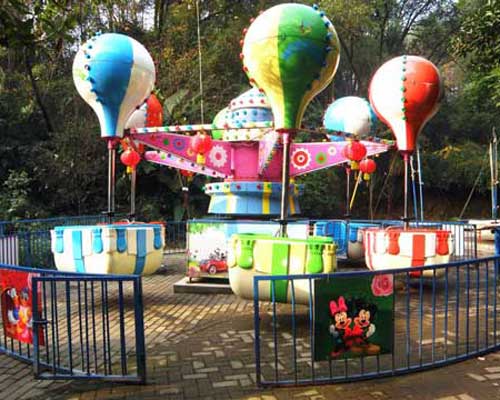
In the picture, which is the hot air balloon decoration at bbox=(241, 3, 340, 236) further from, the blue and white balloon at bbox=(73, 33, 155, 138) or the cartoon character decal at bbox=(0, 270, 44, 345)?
the cartoon character decal at bbox=(0, 270, 44, 345)

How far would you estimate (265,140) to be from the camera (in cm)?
855

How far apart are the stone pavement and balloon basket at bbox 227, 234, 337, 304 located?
1.96ft

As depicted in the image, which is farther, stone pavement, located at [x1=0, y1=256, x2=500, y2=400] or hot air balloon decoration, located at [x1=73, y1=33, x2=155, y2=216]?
hot air balloon decoration, located at [x1=73, y1=33, x2=155, y2=216]

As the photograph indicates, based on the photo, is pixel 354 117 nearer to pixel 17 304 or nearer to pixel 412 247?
pixel 412 247

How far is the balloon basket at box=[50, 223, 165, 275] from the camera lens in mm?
6398

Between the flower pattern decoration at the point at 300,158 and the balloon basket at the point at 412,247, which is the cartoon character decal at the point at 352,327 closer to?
the balloon basket at the point at 412,247

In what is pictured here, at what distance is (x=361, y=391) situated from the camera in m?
3.75

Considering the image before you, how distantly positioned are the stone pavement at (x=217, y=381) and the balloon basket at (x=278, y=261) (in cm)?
60

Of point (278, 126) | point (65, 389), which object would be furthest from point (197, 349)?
point (278, 126)

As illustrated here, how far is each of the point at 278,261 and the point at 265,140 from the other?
3705 mm

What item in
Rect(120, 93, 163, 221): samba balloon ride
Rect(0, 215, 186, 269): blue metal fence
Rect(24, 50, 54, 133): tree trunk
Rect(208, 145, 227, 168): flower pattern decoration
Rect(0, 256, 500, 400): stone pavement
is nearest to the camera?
Rect(0, 256, 500, 400): stone pavement

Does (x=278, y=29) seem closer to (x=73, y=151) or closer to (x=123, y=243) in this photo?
(x=123, y=243)

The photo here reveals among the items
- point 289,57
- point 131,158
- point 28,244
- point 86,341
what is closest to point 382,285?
point 86,341

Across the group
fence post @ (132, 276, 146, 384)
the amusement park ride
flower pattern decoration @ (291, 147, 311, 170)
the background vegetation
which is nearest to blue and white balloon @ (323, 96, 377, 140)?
the amusement park ride
